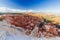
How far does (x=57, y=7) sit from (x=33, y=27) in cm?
33

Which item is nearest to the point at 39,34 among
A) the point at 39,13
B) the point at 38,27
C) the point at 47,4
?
the point at 38,27

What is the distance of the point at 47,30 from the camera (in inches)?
48.9

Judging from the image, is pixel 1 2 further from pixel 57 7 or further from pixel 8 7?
pixel 57 7

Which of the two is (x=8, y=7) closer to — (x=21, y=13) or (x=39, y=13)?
(x=21, y=13)

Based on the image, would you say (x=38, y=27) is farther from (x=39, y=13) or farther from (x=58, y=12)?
(x=58, y=12)

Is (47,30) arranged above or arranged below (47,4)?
below

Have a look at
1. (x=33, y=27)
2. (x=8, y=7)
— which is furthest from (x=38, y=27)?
(x=8, y=7)

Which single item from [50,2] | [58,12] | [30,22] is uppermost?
[50,2]

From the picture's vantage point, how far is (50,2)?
1.26 m

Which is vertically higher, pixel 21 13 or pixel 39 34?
pixel 21 13

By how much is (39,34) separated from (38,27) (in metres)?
0.07

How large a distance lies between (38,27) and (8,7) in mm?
380

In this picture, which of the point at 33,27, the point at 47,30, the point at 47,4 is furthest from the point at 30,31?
the point at 47,4

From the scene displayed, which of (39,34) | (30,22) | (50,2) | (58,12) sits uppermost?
(50,2)
